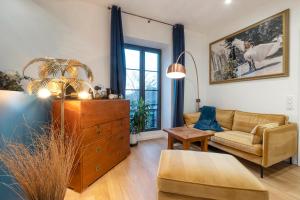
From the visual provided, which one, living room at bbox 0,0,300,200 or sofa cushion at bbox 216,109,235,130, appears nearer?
living room at bbox 0,0,300,200

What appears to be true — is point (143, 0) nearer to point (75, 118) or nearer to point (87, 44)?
point (87, 44)

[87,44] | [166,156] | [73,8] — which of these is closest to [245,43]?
[166,156]

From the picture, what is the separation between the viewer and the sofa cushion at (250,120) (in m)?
2.38

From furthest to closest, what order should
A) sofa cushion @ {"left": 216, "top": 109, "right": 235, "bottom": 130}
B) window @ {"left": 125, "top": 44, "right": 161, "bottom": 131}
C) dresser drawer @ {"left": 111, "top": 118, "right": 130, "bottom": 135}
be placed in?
1. window @ {"left": 125, "top": 44, "right": 161, "bottom": 131}
2. sofa cushion @ {"left": 216, "top": 109, "right": 235, "bottom": 130}
3. dresser drawer @ {"left": 111, "top": 118, "right": 130, "bottom": 135}

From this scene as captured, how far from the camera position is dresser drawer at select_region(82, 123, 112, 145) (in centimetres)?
171

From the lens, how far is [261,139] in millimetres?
2010

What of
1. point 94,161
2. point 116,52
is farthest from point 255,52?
point 94,161

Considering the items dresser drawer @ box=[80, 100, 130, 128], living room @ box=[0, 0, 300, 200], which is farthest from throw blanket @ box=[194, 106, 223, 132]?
dresser drawer @ box=[80, 100, 130, 128]

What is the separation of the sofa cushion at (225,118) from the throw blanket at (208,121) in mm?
172

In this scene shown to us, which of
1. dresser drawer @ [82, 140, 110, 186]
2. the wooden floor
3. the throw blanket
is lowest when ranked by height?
the wooden floor

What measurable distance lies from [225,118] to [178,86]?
1225mm

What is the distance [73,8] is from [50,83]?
193 cm

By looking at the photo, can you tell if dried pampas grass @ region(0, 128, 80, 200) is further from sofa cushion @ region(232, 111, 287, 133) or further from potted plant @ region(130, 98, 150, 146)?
sofa cushion @ region(232, 111, 287, 133)

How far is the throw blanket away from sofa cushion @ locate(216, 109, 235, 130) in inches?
6.8
